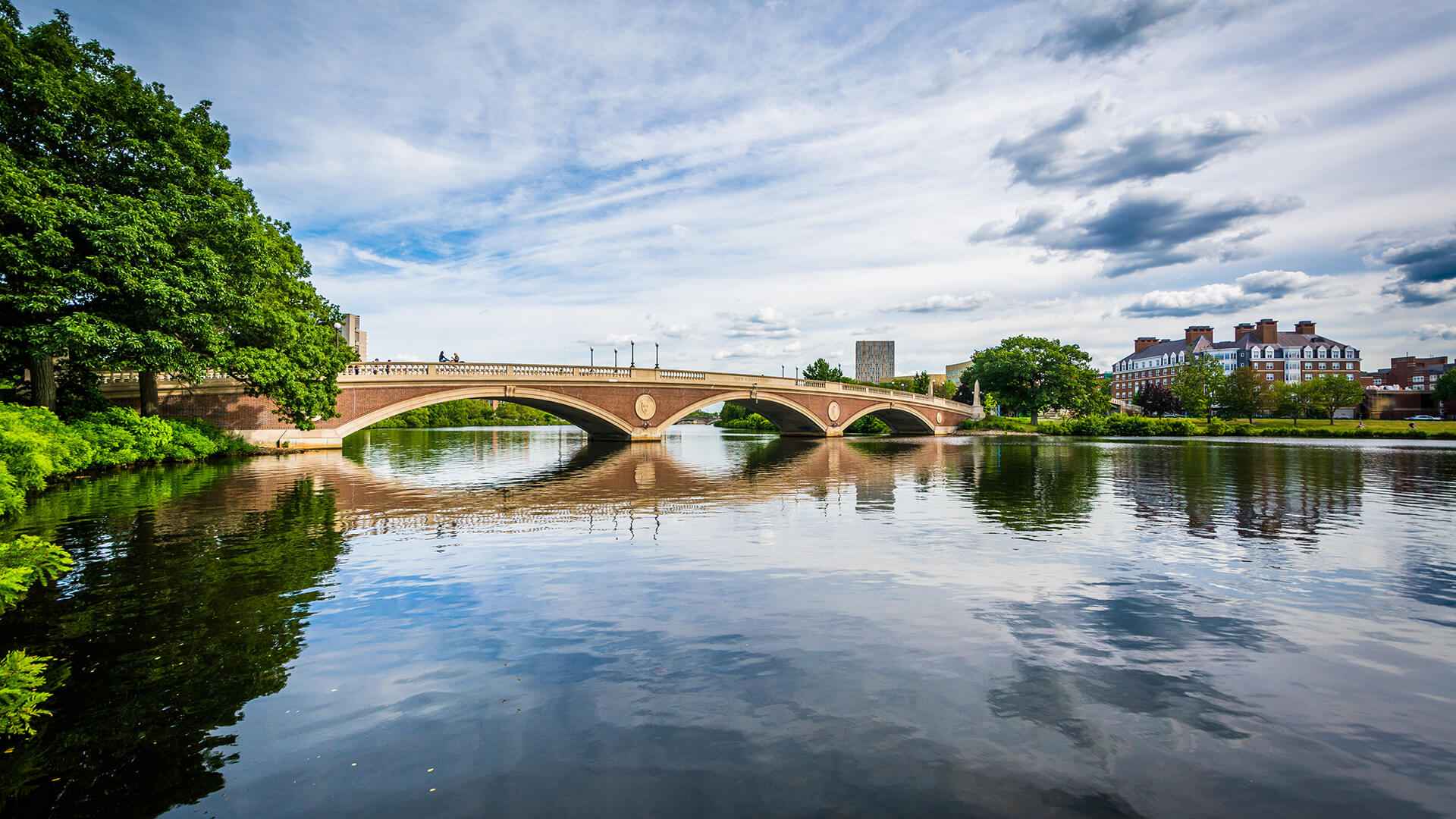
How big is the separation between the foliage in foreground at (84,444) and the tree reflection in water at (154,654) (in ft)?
12.0

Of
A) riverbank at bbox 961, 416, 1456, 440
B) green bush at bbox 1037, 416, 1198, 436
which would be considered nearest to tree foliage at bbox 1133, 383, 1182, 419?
riverbank at bbox 961, 416, 1456, 440

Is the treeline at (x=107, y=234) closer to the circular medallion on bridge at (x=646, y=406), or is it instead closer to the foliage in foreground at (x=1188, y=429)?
the circular medallion on bridge at (x=646, y=406)

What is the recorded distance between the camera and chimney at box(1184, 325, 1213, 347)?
131375mm

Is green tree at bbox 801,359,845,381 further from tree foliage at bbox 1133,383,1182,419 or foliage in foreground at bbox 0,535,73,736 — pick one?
foliage in foreground at bbox 0,535,73,736

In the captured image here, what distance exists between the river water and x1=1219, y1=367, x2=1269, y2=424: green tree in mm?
85204

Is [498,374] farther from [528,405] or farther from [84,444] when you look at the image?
[84,444]

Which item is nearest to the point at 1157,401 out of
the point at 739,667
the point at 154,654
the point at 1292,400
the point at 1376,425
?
the point at 1292,400

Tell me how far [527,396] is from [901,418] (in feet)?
158

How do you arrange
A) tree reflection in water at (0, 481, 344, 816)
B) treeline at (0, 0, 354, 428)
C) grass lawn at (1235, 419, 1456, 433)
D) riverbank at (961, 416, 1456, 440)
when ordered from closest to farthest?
tree reflection in water at (0, 481, 344, 816), treeline at (0, 0, 354, 428), riverbank at (961, 416, 1456, 440), grass lawn at (1235, 419, 1456, 433)

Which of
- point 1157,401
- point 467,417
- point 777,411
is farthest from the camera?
point 467,417

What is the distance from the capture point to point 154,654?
24.0 feet

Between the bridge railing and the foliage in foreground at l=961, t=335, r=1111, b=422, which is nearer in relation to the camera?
the bridge railing

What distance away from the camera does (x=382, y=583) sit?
10.3 metres

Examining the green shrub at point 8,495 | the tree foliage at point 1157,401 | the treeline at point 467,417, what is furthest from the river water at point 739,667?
the tree foliage at point 1157,401
